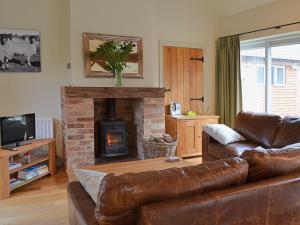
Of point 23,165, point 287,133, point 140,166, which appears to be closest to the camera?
point 140,166

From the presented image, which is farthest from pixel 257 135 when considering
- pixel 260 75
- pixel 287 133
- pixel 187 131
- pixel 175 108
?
pixel 175 108

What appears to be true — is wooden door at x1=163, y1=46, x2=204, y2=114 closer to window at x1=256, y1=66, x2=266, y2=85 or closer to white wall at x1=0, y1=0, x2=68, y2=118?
window at x1=256, y1=66, x2=266, y2=85

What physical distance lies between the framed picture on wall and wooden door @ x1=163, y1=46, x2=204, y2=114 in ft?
2.42

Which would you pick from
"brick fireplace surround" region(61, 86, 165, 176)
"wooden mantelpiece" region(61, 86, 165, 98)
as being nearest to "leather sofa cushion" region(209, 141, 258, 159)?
"brick fireplace surround" region(61, 86, 165, 176)

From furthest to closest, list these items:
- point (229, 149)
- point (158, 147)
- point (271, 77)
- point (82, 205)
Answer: point (271, 77) → point (158, 147) → point (229, 149) → point (82, 205)

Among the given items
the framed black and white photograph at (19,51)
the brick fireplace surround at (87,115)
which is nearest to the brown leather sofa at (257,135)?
the brick fireplace surround at (87,115)

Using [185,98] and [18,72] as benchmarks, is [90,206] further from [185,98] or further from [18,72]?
[185,98]

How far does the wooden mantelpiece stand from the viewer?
148 inches

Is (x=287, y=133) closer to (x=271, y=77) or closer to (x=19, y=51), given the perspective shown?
(x=271, y=77)

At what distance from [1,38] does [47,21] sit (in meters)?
0.69

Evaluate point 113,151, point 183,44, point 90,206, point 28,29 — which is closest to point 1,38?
point 28,29

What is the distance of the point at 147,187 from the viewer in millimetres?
1150

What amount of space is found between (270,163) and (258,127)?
2.25 metres

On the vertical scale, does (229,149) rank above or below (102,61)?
below
